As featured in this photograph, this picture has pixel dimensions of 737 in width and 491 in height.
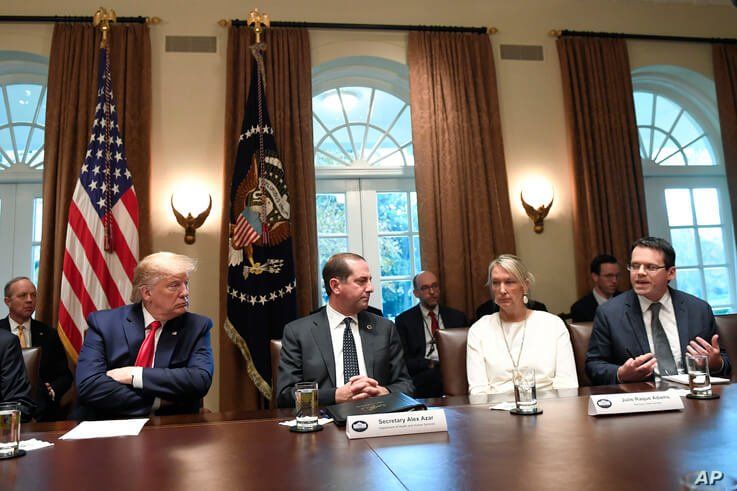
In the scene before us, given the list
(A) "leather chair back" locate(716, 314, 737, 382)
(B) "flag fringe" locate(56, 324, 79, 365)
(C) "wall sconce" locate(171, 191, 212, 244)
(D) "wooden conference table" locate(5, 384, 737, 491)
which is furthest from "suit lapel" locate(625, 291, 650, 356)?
(B) "flag fringe" locate(56, 324, 79, 365)

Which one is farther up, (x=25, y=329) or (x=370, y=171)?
(x=370, y=171)

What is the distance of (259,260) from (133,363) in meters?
1.68

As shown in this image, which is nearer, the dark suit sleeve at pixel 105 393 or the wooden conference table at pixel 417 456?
the wooden conference table at pixel 417 456

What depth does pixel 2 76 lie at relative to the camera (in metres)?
4.72

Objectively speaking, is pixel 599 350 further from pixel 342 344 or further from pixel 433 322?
pixel 433 322

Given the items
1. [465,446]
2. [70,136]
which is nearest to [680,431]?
[465,446]

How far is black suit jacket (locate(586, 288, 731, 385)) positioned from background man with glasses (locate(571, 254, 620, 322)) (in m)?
1.61

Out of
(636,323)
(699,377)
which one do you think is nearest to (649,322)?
(636,323)

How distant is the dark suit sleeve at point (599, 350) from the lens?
261 cm

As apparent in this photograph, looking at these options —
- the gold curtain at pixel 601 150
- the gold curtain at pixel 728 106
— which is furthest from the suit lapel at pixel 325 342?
the gold curtain at pixel 728 106

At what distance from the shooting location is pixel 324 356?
2.55 meters

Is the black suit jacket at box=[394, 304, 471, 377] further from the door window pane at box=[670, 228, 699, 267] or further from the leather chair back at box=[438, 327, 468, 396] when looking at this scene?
the door window pane at box=[670, 228, 699, 267]

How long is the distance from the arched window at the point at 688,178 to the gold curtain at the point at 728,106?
156mm

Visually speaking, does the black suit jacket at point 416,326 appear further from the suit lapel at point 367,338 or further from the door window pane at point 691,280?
the door window pane at point 691,280
